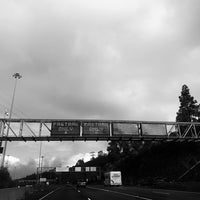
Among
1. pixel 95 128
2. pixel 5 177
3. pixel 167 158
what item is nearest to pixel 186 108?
pixel 167 158

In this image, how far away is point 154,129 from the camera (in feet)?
116

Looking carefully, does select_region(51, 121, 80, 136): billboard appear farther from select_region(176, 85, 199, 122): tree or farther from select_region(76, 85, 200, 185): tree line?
select_region(176, 85, 199, 122): tree

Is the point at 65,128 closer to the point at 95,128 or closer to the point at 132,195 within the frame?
the point at 95,128

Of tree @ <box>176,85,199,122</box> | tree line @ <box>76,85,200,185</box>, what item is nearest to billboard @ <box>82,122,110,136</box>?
tree line @ <box>76,85,200,185</box>

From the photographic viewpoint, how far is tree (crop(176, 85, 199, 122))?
244 feet

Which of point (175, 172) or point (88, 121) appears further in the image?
point (175, 172)

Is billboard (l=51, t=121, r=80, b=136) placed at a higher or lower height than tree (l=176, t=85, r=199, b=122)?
lower

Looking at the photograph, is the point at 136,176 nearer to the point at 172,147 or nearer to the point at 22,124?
the point at 172,147

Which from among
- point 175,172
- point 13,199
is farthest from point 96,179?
point 13,199

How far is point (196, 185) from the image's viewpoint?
88.4ft

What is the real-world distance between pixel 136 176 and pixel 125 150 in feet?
122

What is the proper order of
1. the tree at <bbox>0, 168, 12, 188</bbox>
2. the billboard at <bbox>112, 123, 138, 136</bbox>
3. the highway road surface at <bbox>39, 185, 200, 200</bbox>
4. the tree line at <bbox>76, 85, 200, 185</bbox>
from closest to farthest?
the highway road surface at <bbox>39, 185, 200, 200</bbox>
the tree at <bbox>0, 168, 12, 188</bbox>
the billboard at <bbox>112, 123, 138, 136</bbox>
the tree line at <bbox>76, 85, 200, 185</bbox>

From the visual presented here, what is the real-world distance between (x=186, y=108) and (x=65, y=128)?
52398 mm

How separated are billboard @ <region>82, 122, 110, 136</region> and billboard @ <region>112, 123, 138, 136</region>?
3.25 feet
